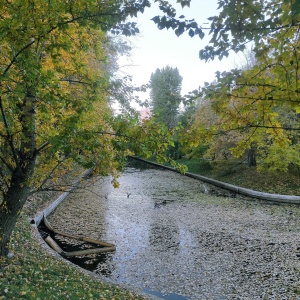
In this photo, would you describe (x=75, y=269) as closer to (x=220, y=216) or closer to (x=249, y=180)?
(x=220, y=216)

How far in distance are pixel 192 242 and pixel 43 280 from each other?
5998mm

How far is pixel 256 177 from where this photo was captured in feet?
70.4

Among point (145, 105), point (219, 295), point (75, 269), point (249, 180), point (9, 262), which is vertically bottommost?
point (219, 295)

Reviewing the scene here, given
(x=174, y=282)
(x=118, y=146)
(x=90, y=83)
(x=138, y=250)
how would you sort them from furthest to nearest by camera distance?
(x=138, y=250) < (x=174, y=282) < (x=90, y=83) < (x=118, y=146)

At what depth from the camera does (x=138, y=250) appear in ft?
30.9

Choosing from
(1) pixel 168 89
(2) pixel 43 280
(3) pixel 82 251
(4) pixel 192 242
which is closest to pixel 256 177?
(4) pixel 192 242

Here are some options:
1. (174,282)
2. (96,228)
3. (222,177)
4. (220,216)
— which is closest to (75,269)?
(174,282)

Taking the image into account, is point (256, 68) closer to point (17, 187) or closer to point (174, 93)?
point (174, 93)

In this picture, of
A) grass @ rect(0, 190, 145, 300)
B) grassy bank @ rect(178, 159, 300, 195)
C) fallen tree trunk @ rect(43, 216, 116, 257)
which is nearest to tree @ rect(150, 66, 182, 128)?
grassy bank @ rect(178, 159, 300, 195)

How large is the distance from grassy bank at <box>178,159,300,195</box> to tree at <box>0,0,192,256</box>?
619 inches

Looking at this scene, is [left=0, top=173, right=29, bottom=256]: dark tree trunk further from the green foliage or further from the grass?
the green foliage

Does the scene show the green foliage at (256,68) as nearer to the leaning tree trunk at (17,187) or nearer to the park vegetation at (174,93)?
the park vegetation at (174,93)

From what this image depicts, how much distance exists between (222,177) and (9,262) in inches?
813

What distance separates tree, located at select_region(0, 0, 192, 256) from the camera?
3.71m
